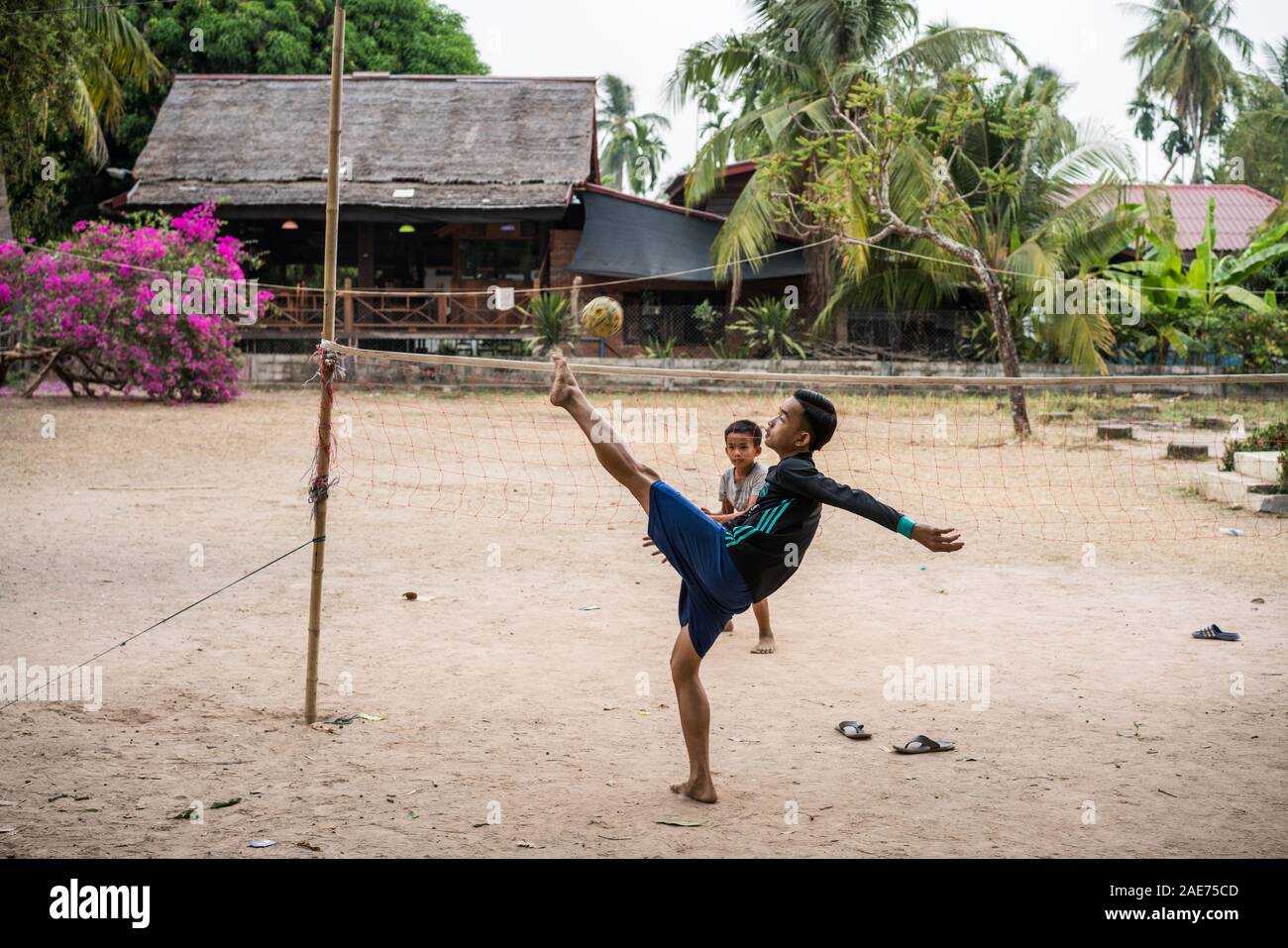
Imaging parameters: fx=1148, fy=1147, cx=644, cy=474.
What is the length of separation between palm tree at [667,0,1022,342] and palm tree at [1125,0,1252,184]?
72.1 ft

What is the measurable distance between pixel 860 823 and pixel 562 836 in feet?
3.23

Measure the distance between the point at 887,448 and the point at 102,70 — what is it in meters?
16.1

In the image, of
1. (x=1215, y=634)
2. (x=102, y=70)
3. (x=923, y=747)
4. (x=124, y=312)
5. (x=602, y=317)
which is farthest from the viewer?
(x=102, y=70)

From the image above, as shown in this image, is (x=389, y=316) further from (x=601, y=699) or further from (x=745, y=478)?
(x=601, y=699)

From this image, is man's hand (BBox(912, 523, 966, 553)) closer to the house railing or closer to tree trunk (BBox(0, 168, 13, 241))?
the house railing

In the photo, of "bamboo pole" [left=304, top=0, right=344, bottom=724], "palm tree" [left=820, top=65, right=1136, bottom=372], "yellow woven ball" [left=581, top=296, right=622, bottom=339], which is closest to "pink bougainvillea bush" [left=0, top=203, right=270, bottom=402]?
"yellow woven ball" [left=581, top=296, right=622, bottom=339]

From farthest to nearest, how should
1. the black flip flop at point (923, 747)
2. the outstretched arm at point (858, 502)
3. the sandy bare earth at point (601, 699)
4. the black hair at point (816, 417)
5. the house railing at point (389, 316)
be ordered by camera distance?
the house railing at point (389, 316) < the black flip flop at point (923, 747) < the black hair at point (816, 417) < the sandy bare earth at point (601, 699) < the outstretched arm at point (858, 502)

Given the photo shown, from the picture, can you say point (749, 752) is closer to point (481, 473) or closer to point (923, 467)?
point (481, 473)

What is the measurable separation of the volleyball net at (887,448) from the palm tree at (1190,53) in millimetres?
23743

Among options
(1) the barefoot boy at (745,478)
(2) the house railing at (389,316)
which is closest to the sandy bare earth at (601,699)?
(1) the barefoot boy at (745,478)

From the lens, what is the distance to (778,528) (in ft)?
12.8

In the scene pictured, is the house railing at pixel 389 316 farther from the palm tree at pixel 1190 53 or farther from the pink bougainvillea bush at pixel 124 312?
the palm tree at pixel 1190 53

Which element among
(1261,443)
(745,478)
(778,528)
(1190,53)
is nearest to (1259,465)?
(1261,443)

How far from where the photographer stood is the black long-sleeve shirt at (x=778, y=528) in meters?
3.85
